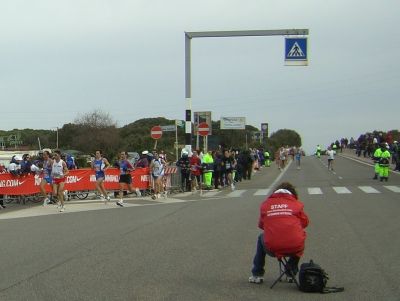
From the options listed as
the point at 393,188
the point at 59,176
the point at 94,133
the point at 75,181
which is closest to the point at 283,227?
the point at 59,176

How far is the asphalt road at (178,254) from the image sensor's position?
280 inches

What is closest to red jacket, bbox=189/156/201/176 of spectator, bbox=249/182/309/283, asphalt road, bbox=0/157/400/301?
asphalt road, bbox=0/157/400/301

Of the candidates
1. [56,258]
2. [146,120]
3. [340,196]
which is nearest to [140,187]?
[340,196]

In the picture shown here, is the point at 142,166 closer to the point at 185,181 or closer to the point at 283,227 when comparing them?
the point at 185,181

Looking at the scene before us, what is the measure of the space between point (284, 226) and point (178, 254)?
310 centimetres

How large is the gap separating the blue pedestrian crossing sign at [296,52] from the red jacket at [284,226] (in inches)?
658

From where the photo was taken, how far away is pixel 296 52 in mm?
23156

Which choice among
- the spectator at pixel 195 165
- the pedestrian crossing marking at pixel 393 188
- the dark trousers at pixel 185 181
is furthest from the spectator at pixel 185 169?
the pedestrian crossing marking at pixel 393 188

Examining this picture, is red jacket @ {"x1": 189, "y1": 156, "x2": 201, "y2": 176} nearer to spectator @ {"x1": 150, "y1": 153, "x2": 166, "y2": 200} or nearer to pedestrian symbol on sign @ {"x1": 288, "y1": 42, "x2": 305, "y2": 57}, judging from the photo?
spectator @ {"x1": 150, "y1": 153, "x2": 166, "y2": 200}

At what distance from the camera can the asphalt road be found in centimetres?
711

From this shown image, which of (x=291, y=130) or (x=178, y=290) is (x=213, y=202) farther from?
(x=291, y=130)

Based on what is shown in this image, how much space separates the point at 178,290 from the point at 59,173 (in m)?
12.0

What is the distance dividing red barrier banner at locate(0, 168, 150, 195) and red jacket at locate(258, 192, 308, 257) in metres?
15.5

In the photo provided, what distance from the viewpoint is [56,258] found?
955 cm
